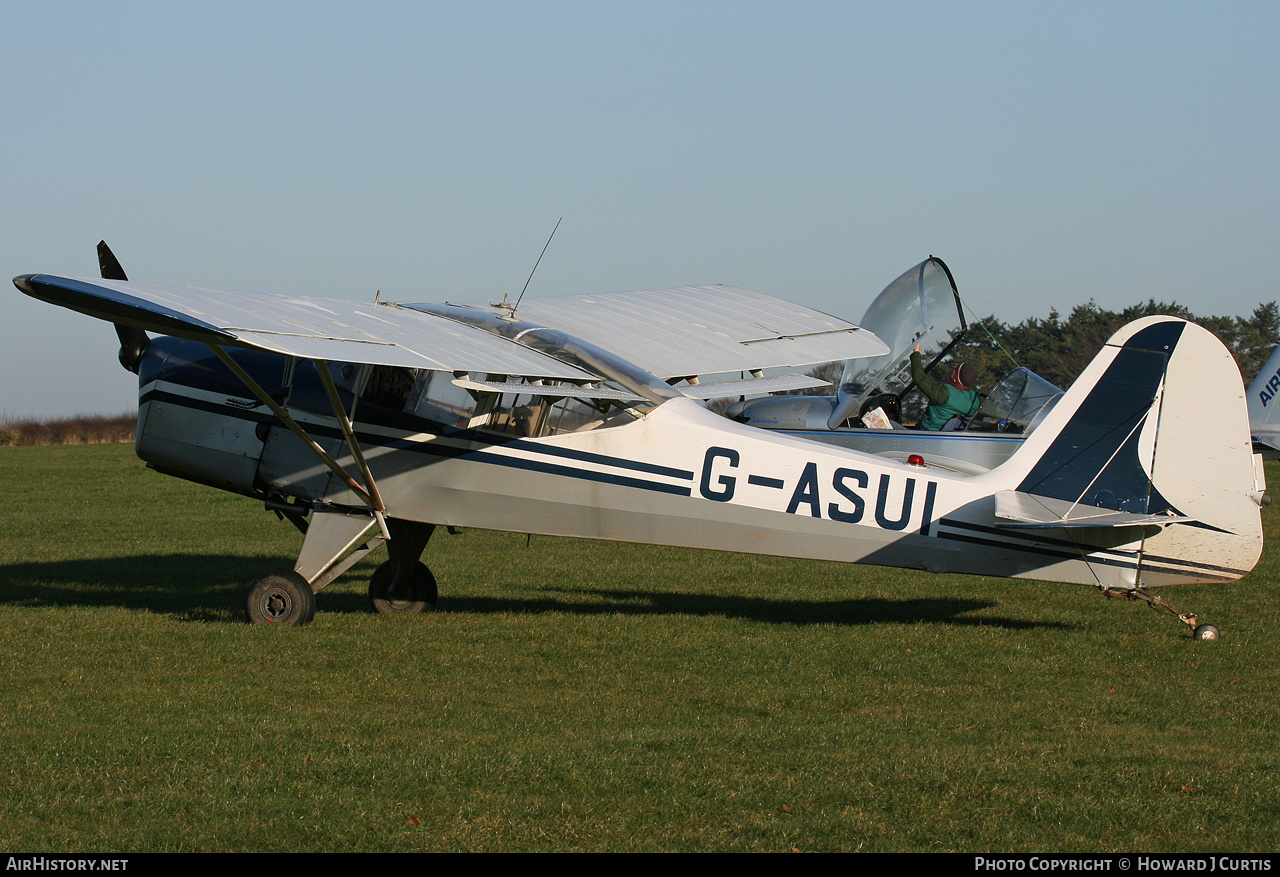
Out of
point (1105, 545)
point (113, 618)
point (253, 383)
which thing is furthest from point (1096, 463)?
point (113, 618)

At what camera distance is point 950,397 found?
1123 cm

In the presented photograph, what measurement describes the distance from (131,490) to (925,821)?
68.3 ft

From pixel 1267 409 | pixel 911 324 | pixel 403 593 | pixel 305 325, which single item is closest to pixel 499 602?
pixel 403 593

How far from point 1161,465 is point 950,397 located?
11.8 ft

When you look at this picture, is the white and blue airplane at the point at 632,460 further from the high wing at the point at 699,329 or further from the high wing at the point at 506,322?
the high wing at the point at 699,329

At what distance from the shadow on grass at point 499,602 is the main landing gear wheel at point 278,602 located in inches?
22.5

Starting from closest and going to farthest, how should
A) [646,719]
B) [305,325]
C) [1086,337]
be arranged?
[646,719] < [305,325] < [1086,337]

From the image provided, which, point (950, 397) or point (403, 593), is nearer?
point (403, 593)

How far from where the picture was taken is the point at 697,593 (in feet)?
35.5

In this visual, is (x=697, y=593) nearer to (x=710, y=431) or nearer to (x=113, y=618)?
(x=710, y=431)

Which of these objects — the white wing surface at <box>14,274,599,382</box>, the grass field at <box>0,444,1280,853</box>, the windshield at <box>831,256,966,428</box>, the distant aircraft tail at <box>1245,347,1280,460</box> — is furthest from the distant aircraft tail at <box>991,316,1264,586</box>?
the distant aircraft tail at <box>1245,347,1280,460</box>

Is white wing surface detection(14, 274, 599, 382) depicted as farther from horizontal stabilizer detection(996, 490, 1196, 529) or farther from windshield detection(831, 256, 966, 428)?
windshield detection(831, 256, 966, 428)

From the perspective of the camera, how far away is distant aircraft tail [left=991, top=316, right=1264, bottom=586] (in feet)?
25.0

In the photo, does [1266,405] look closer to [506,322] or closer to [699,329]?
[699,329]
